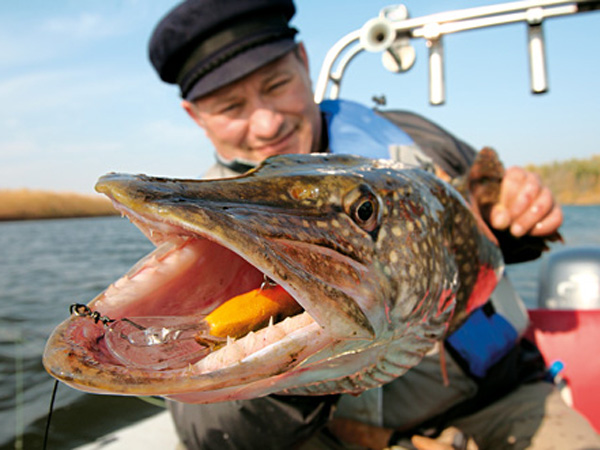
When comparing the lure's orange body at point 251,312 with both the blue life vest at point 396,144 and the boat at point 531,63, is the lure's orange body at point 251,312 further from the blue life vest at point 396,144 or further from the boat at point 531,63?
the boat at point 531,63

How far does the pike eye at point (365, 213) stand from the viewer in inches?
45.3

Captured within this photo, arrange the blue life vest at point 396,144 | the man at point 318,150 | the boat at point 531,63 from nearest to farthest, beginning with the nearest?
the man at point 318,150 → the blue life vest at point 396,144 → the boat at point 531,63

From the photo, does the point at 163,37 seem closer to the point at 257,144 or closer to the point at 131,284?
the point at 257,144

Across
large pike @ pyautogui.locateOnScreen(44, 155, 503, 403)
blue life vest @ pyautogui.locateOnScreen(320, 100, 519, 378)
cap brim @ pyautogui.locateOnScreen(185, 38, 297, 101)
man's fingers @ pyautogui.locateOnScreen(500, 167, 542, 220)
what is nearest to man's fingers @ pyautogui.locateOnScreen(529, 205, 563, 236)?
man's fingers @ pyautogui.locateOnScreen(500, 167, 542, 220)

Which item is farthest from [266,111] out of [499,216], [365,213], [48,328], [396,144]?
Result: [48,328]

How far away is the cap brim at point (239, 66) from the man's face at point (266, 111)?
0.07 m

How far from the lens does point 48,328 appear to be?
762 cm

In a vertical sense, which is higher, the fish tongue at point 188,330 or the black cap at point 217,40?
the black cap at point 217,40

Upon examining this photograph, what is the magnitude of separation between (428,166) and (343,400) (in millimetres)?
1295

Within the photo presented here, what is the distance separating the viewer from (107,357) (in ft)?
2.76

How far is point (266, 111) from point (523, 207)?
1572mm

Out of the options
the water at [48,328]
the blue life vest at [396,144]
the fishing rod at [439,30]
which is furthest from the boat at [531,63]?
the water at [48,328]

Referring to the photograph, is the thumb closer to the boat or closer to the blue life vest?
the blue life vest

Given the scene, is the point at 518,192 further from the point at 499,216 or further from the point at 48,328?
the point at 48,328
